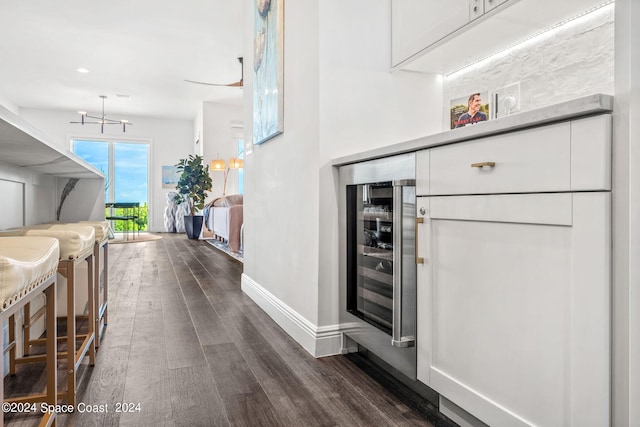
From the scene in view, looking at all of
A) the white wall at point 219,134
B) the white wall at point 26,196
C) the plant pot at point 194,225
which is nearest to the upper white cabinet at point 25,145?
the white wall at point 26,196

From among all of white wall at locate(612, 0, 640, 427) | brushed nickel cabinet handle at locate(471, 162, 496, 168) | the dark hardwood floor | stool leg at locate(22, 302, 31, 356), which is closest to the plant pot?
the dark hardwood floor

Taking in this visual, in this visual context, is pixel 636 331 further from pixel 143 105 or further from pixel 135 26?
pixel 143 105

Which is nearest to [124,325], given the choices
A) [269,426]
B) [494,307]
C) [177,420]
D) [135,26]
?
[177,420]

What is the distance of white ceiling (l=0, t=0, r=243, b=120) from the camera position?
191 inches

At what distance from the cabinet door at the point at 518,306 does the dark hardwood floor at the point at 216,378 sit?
268mm

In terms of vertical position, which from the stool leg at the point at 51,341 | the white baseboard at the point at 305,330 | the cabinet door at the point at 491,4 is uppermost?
the cabinet door at the point at 491,4

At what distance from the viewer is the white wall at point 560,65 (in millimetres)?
1570

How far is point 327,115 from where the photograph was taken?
198 cm

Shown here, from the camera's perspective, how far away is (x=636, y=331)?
0.84m

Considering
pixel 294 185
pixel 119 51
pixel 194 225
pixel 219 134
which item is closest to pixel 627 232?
pixel 294 185

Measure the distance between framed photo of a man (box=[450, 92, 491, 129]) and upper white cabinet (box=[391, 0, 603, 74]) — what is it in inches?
6.9

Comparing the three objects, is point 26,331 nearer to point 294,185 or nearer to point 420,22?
point 294,185

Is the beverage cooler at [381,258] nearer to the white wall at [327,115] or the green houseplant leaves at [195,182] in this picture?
the white wall at [327,115]

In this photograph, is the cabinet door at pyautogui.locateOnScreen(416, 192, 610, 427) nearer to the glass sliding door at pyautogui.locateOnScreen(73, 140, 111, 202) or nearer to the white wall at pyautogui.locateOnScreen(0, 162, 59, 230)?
the white wall at pyautogui.locateOnScreen(0, 162, 59, 230)
